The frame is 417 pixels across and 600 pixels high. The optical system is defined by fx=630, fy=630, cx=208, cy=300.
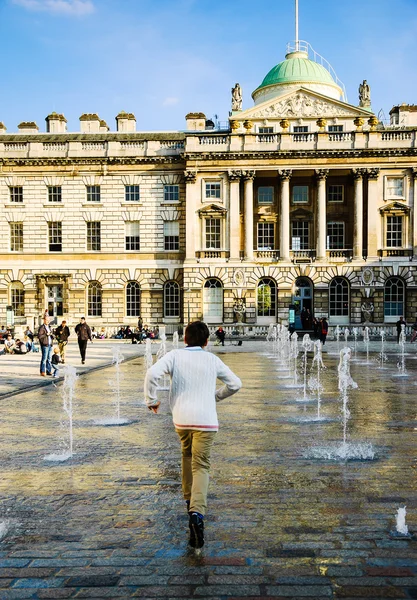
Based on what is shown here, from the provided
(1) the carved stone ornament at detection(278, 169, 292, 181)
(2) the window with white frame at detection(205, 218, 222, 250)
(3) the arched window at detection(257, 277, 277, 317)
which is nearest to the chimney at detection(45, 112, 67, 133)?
(2) the window with white frame at detection(205, 218, 222, 250)

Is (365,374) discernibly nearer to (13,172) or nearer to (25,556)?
(25,556)

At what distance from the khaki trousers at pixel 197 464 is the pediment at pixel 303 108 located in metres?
45.7

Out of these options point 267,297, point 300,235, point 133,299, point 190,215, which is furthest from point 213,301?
point 300,235

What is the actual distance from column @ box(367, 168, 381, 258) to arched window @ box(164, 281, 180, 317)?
15.0 m

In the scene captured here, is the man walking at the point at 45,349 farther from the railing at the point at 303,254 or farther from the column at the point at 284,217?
the railing at the point at 303,254

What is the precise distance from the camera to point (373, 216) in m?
46.9

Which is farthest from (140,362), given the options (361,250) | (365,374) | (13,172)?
(13,172)

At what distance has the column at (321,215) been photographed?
4697 centimetres

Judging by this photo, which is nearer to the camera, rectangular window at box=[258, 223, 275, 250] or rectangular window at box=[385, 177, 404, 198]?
rectangular window at box=[385, 177, 404, 198]

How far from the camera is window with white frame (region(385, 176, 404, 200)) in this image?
47156 millimetres

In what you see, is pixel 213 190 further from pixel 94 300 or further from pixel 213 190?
pixel 94 300

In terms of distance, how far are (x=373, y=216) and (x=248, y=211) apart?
929cm

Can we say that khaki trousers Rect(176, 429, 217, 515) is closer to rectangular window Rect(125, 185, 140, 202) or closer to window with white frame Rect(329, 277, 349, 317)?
window with white frame Rect(329, 277, 349, 317)

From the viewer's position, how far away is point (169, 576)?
5223 mm
